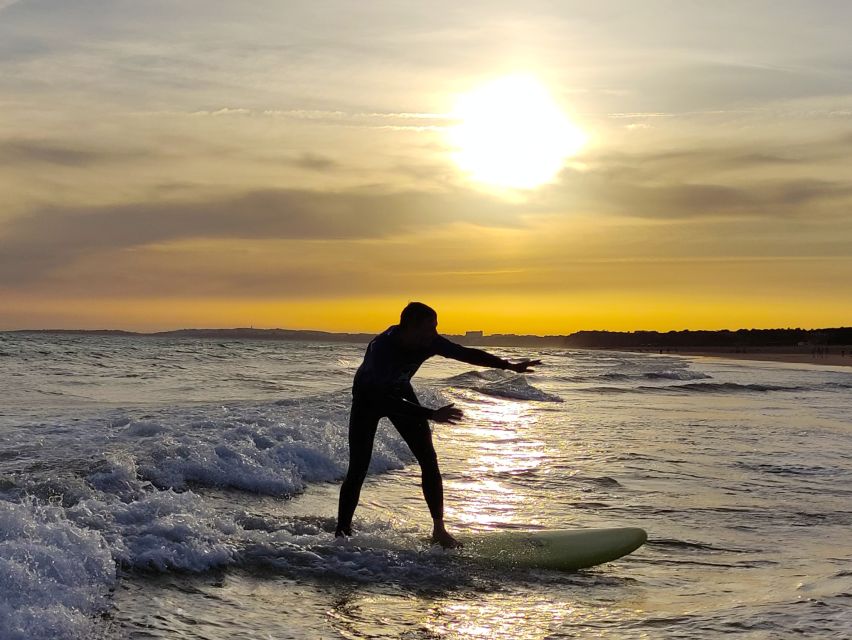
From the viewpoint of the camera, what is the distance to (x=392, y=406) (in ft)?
23.7

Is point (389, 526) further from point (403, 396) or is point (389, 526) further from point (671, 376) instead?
point (671, 376)

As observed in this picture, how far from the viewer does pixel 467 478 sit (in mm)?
10742

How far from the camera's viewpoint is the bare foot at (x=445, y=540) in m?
6.98

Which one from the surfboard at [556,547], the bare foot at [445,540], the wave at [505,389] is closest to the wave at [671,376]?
→ the wave at [505,389]

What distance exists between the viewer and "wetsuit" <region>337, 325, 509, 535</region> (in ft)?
23.4

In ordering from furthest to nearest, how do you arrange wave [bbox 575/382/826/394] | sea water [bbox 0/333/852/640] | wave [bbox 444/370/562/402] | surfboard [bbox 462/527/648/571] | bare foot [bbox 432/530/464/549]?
wave [bbox 575/382/826/394] → wave [bbox 444/370/562/402] → bare foot [bbox 432/530/464/549] → surfboard [bbox 462/527/648/571] → sea water [bbox 0/333/852/640]

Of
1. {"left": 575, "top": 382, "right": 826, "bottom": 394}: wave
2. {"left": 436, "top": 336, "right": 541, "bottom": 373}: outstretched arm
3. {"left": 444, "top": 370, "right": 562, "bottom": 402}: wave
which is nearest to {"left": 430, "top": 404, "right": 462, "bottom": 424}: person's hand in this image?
{"left": 436, "top": 336, "right": 541, "bottom": 373}: outstretched arm

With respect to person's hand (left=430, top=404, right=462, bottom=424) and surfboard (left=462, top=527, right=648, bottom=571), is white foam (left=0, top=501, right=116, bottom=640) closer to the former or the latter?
person's hand (left=430, top=404, right=462, bottom=424)

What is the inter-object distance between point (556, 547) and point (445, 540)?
880mm

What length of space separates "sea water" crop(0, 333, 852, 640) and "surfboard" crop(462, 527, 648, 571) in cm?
13

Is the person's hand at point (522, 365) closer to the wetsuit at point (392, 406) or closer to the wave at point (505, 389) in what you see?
the wetsuit at point (392, 406)

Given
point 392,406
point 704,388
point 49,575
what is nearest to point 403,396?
point 392,406

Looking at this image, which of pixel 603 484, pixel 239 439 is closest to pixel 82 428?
pixel 239 439

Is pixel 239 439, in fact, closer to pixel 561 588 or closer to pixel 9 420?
pixel 9 420
